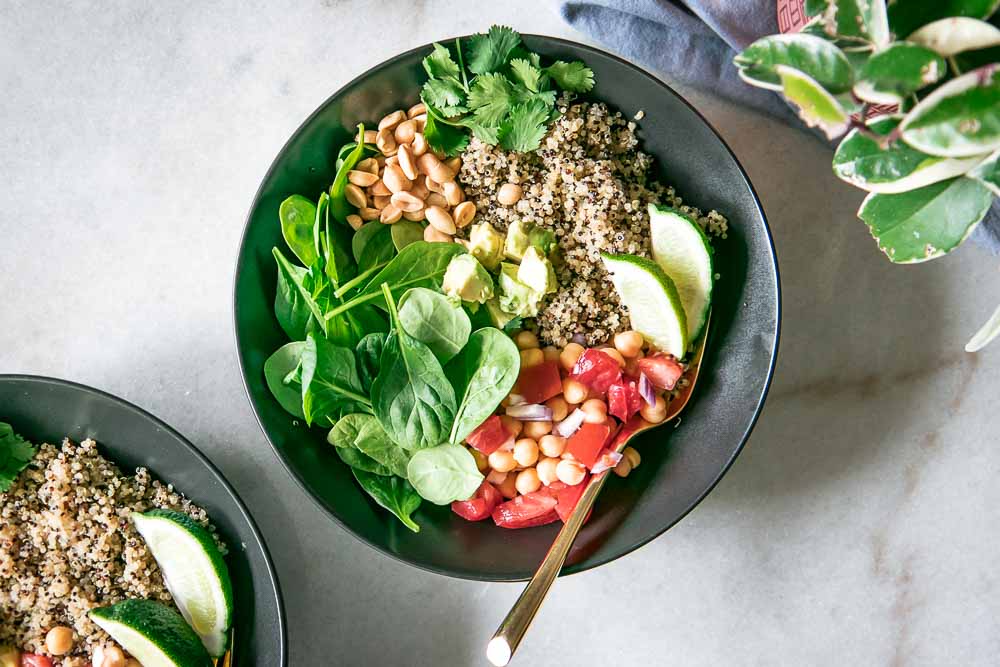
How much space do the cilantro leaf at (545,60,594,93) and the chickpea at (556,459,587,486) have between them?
66cm

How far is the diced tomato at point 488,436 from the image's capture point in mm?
1549

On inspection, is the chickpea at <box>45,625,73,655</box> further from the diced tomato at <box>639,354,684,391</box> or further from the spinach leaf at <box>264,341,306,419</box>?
the diced tomato at <box>639,354,684,391</box>

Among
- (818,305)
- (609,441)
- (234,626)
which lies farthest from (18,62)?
(818,305)

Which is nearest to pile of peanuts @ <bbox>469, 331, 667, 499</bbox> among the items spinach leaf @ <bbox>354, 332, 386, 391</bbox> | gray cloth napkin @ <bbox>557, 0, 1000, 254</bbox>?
spinach leaf @ <bbox>354, 332, 386, 391</bbox>

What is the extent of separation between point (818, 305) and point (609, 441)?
571mm

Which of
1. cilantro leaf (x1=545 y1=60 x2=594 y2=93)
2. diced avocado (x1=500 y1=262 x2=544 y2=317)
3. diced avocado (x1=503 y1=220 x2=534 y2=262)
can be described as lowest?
diced avocado (x1=500 y1=262 x2=544 y2=317)

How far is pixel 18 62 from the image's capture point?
1.81 metres

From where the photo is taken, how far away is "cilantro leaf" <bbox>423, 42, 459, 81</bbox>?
5.06ft

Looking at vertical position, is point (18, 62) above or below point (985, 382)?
above

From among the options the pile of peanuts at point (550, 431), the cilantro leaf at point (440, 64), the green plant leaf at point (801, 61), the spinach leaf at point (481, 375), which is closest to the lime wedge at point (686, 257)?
the pile of peanuts at point (550, 431)

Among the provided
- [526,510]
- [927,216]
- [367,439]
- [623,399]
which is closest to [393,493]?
[367,439]

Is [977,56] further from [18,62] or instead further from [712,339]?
[18,62]

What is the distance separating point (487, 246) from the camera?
5.09 feet

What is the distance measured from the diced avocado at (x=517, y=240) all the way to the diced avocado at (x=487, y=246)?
18 millimetres
